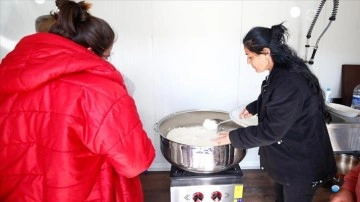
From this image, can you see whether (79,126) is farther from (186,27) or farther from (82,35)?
(186,27)

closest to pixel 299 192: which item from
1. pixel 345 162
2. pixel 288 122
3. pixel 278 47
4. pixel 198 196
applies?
pixel 288 122

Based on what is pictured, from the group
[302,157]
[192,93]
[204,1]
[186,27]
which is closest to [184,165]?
[302,157]

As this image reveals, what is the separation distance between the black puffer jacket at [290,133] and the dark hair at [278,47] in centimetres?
3

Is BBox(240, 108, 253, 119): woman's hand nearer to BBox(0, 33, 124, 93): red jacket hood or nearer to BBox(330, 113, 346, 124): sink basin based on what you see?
BBox(330, 113, 346, 124): sink basin

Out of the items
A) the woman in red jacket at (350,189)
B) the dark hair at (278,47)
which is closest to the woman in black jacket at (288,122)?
the dark hair at (278,47)

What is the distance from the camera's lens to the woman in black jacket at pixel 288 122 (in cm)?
106

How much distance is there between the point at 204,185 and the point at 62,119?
0.88 m

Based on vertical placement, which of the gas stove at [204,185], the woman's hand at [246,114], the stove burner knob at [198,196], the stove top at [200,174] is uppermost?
the woman's hand at [246,114]

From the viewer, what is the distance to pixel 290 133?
45.0 inches

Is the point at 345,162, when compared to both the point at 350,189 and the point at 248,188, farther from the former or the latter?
the point at 350,189

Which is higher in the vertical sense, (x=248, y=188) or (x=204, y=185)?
(x=204, y=185)

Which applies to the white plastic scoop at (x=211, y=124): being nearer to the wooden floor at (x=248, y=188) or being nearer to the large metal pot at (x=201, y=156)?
the large metal pot at (x=201, y=156)

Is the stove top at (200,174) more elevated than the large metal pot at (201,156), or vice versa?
the large metal pot at (201,156)

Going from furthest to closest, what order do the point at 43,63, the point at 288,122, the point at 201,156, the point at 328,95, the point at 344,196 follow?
the point at 328,95
the point at 201,156
the point at 288,122
the point at 344,196
the point at 43,63
